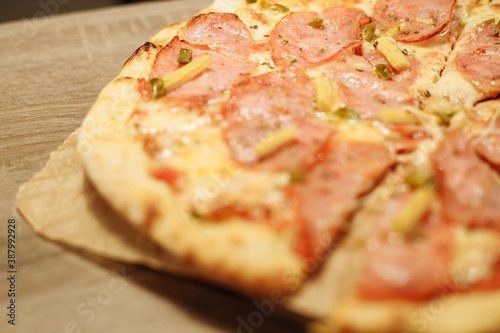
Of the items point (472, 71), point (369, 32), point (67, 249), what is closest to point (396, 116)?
point (472, 71)

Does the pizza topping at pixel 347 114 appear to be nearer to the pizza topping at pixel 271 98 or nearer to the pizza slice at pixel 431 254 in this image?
the pizza topping at pixel 271 98

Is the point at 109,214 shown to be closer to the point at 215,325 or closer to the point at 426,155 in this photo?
the point at 215,325

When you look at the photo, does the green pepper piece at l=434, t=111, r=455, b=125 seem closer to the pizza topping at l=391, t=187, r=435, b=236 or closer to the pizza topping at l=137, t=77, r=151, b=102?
the pizza topping at l=391, t=187, r=435, b=236

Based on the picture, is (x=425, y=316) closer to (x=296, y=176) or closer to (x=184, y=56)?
(x=296, y=176)

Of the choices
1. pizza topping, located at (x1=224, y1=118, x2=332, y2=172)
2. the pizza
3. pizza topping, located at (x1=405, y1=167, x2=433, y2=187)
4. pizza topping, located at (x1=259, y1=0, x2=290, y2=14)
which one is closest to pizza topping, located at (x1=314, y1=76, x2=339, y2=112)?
the pizza

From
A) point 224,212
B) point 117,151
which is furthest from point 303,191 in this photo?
point 117,151
